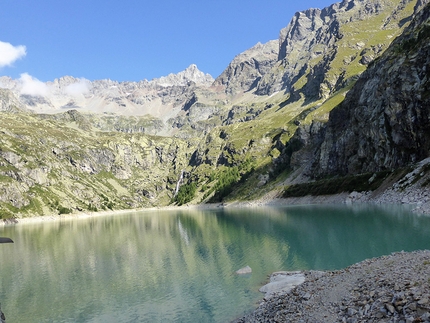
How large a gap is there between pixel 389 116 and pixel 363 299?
13357cm

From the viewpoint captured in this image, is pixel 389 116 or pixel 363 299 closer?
pixel 363 299

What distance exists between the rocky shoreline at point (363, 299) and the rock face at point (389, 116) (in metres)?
108

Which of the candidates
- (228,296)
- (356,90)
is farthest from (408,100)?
(228,296)

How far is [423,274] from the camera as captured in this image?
19.0 metres

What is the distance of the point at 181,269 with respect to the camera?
5066 centimetres

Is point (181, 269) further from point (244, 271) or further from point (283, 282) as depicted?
point (283, 282)

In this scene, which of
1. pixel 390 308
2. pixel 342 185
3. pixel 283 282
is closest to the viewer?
pixel 390 308

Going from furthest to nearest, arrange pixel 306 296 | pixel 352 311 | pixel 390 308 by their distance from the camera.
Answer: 1. pixel 306 296
2. pixel 352 311
3. pixel 390 308

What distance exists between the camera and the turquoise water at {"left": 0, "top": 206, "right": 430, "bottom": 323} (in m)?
34.4

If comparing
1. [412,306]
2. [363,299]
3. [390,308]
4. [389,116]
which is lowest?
[363,299]

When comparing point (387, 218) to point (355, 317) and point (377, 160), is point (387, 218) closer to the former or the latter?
point (355, 317)

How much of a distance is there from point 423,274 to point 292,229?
59191 mm

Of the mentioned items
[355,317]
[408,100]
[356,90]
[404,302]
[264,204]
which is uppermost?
[356,90]

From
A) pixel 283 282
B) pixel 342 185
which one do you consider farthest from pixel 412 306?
pixel 342 185
